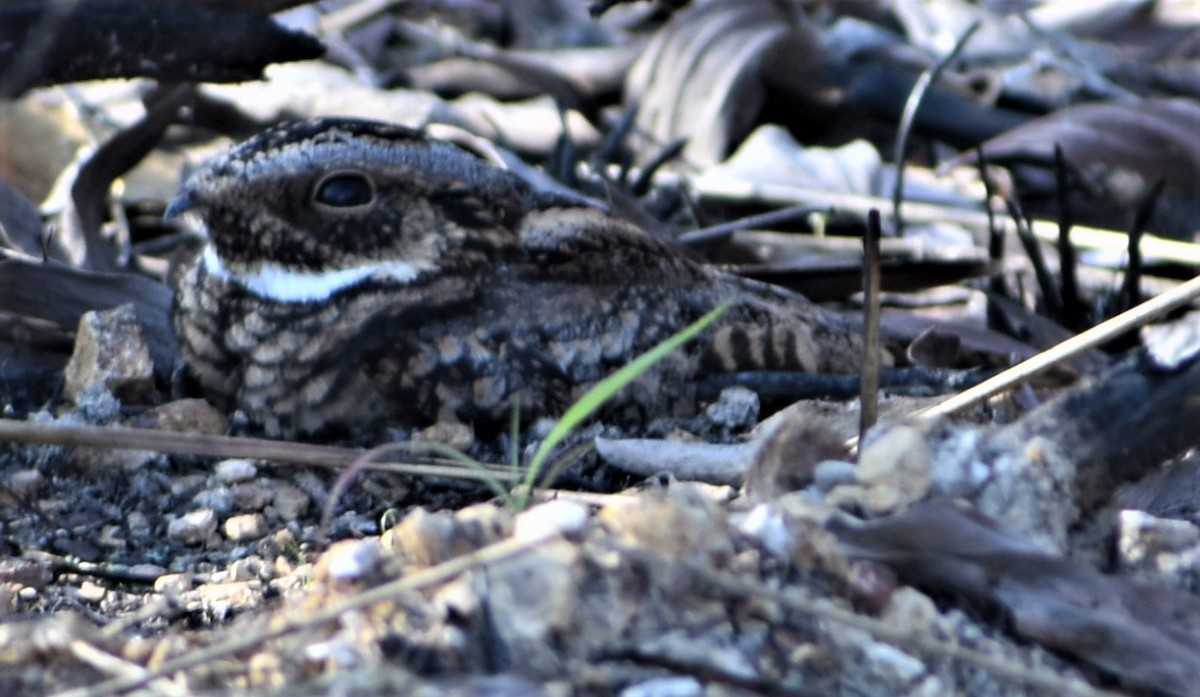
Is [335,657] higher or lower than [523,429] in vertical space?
higher

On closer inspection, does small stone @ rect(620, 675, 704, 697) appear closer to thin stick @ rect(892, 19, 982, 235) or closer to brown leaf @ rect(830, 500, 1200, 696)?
brown leaf @ rect(830, 500, 1200, 696)

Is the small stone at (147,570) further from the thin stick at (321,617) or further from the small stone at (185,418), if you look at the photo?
the thin stick at (321,617)

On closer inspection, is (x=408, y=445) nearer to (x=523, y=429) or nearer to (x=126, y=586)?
(x=126, y=586)

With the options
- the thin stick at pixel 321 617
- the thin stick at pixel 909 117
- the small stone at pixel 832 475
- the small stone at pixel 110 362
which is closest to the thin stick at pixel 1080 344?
the small stone at pixel 832 475

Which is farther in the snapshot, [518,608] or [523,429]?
[523,429]

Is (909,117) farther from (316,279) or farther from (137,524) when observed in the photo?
(137,524)

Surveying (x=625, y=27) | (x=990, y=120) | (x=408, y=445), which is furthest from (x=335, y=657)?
(x=625, y=27)

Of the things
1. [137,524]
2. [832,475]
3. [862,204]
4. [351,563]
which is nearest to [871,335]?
[832,475]
